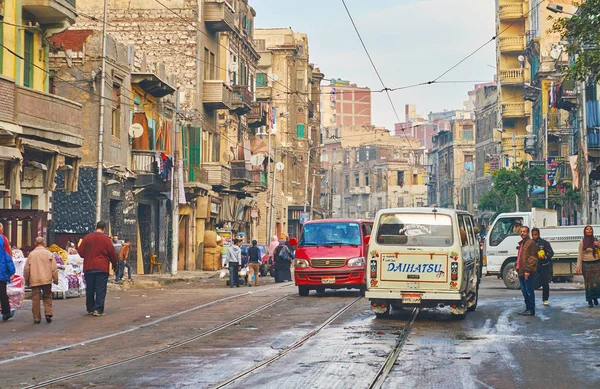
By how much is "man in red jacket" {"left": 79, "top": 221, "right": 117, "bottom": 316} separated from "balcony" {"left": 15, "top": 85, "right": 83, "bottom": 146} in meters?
6.89

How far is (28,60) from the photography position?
30.4 meters

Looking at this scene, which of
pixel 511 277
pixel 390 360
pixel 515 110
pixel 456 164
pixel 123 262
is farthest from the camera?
pixel 456 164

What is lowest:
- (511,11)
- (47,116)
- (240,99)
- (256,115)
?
(47,116)

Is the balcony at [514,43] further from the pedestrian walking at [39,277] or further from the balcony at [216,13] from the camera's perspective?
the pedestrian walking at [39,277]

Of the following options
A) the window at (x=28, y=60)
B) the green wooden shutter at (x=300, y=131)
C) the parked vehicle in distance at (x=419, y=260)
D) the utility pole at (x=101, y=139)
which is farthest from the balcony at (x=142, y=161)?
the green wooden shutter at (x=300, y=131)

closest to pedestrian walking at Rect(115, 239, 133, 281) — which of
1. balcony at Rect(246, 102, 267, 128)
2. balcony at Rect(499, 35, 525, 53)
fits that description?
balcony at Rect(246, 102, 267, 128)

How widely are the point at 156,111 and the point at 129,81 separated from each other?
469 centimetres

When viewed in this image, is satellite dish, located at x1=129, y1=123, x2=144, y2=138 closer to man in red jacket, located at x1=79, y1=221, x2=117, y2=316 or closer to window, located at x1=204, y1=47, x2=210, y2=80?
window, located at x1=204, y1=47, x2=210, y2=80

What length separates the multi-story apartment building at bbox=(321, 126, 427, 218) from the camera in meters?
140

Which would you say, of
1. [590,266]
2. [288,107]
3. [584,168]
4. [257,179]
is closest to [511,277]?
[590,266]

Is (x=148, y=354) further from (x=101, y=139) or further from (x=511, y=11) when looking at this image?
(x=511, y=11)

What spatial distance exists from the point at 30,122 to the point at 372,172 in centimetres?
11410

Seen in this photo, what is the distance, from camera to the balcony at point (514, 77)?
292ft

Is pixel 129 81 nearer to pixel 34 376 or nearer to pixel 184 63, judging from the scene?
pixel 184 63
